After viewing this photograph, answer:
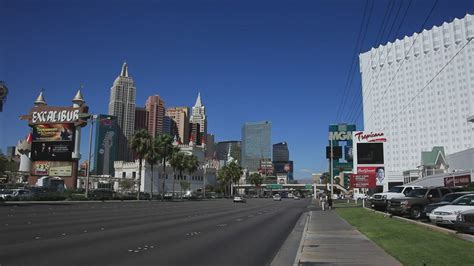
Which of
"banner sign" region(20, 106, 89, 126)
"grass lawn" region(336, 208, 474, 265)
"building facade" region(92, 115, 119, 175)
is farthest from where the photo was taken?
"building facade" region(92, 115, 119, 175)

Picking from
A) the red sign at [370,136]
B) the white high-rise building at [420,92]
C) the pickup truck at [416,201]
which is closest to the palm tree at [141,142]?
the pickup truck at [416,201]

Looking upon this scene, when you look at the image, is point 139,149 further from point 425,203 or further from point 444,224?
point 444,224

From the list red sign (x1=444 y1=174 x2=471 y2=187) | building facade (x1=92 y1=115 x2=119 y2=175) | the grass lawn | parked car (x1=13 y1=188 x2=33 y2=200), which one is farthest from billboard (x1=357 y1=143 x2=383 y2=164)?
building facade (x1=92 y1=115 x2=119 y2=175)

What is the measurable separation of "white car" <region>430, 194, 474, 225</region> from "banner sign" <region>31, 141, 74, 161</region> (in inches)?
3333

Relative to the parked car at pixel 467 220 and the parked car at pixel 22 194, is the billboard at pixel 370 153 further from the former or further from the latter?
the parked car at pixel 467 220

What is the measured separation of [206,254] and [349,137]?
164 metres

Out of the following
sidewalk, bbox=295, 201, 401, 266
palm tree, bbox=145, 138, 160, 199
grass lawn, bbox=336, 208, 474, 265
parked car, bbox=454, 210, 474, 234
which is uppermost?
palm tree, bbox=145, 138, 160, 199

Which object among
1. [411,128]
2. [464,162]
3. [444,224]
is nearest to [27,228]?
[444,224]

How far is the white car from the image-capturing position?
18.7 meters

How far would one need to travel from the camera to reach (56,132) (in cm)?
9444

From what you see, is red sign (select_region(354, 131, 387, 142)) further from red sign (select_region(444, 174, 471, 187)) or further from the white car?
the white car

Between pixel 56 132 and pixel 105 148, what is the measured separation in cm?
7791

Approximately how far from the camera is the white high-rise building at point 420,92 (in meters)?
108

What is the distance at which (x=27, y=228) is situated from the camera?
18.1 metres
